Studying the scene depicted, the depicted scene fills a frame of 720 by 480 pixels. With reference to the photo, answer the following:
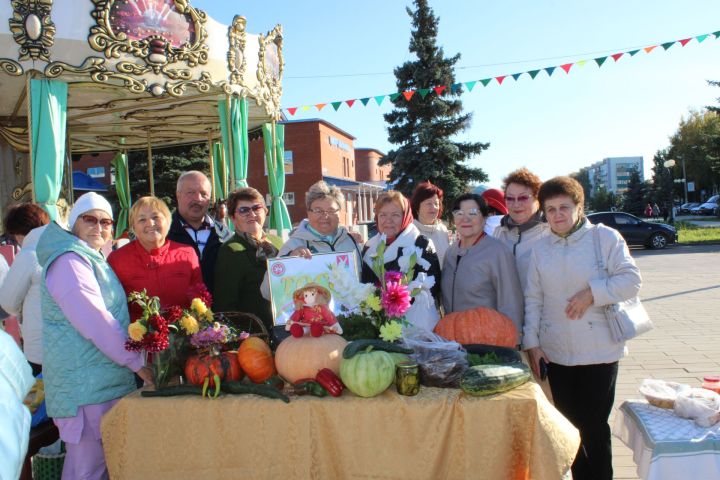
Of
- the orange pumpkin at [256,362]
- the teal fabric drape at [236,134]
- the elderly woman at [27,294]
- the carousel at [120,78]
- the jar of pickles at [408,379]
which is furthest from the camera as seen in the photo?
the teal fabric drape at [236,134]

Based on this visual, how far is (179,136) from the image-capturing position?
16156 millimetres

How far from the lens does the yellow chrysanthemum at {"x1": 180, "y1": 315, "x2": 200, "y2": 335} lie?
2652mm

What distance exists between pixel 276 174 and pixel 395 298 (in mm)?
Answer: 10982

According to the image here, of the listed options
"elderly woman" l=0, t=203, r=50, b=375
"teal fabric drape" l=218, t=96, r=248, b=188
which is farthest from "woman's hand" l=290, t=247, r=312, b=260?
"teal fabric drape" l=218, t=96, r=248, b=188

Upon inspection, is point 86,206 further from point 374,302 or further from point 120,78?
point 120,78

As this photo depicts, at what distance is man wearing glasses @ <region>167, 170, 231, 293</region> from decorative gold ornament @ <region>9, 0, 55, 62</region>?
5755 millimetres

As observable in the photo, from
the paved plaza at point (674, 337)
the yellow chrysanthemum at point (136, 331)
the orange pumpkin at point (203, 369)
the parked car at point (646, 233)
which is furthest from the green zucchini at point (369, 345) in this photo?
the parked car at point (646, 233)

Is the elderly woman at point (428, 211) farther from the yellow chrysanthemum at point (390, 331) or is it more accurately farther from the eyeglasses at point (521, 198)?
the yellow chrysanthemum at point (390, 331)

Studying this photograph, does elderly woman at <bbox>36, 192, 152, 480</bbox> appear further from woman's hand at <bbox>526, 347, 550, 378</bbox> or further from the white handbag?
the white handbag

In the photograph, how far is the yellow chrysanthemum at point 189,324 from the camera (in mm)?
2652

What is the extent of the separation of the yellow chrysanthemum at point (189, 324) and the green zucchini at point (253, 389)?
1.02 feet

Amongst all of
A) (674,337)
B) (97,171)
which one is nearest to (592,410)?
(674,337)

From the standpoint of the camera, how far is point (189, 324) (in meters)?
2.65

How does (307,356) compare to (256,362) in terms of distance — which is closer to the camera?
(307,356)
